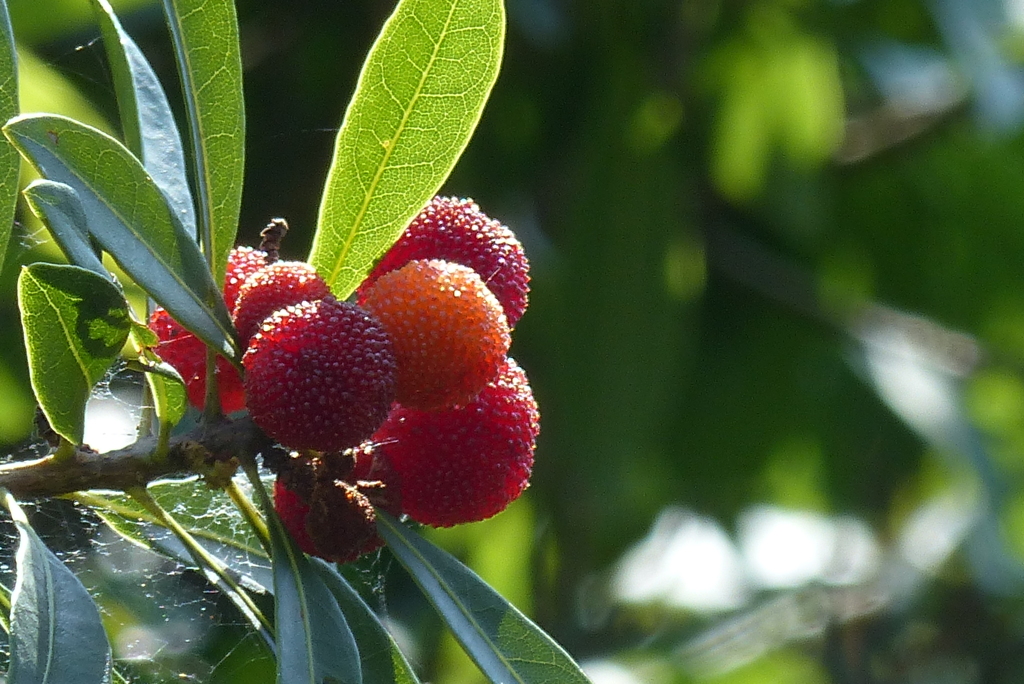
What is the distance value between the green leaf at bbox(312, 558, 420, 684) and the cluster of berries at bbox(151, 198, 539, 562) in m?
0.04

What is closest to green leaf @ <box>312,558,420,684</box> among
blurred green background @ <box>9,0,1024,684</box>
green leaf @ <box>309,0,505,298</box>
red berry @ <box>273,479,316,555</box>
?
red berry @ <box>273,479,316,555</box>

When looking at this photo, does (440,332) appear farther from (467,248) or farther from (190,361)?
(190,361)

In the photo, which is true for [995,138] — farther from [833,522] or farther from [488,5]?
[488,5]

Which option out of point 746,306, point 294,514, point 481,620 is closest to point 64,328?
point 294,514

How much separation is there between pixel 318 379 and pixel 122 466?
145 mm

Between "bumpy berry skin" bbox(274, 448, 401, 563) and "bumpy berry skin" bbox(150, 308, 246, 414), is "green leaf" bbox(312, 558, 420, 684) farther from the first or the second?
"bumpy berry skin" bbox(150, 308, 246, 414)

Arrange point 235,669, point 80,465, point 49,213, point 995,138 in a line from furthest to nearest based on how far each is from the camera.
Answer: point 995,138
point 235,669
point 80,465
point 49,213

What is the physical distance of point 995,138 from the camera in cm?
336

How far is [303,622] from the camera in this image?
0.78 meters

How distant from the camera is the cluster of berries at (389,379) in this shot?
2.55 ft

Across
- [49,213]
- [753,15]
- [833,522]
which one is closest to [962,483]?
[833,522]

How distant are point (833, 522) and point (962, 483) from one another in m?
0.39

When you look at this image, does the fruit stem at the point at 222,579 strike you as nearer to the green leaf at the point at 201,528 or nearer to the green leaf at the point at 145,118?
the green leaf at the point at 201,528

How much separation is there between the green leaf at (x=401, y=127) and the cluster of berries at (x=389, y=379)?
0.10 ft
